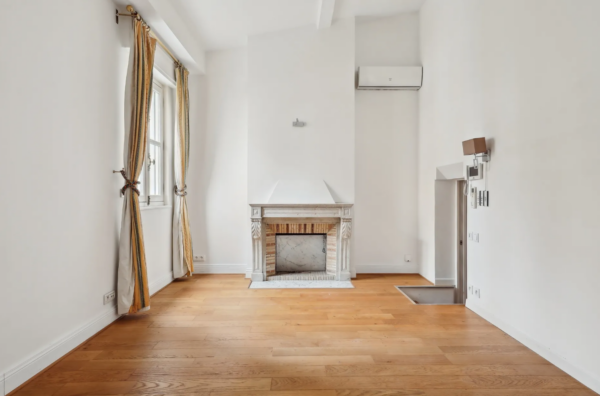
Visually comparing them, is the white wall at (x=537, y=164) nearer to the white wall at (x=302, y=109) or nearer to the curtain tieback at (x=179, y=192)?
the white wall at (x=302, y=109)

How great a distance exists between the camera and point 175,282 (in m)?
4.72

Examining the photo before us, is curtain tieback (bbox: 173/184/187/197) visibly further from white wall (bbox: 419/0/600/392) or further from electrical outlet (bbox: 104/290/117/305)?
white wall (bbox: 419/0/600/392)

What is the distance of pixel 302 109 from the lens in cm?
493

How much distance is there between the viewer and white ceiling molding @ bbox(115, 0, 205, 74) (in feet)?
11.0

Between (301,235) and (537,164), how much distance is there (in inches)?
126

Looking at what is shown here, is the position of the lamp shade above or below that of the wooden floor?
above

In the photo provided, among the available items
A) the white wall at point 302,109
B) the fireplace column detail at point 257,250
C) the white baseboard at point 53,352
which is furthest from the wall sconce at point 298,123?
the white baseboard at point 53,352

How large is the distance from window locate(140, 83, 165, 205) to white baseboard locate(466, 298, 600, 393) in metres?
3.97

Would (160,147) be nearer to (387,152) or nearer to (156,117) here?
(156,117)

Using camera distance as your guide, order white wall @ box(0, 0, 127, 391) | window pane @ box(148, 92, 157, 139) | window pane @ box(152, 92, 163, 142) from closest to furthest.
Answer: white wall @ box(0, 0, 127, 391) < window pane @ box(148, 92, 157, 139) < window pane @ box(152, 92, 163, 142)

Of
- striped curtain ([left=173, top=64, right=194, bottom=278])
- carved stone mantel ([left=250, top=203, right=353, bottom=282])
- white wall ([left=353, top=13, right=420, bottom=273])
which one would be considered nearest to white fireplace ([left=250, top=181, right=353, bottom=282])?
carved stone mantel ([left=250, top=203, right=353, bottom=282])

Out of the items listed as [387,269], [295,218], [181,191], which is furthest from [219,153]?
[387,269]

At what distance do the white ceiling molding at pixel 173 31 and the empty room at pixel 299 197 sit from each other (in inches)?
1.4

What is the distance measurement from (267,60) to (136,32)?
2004 mm
